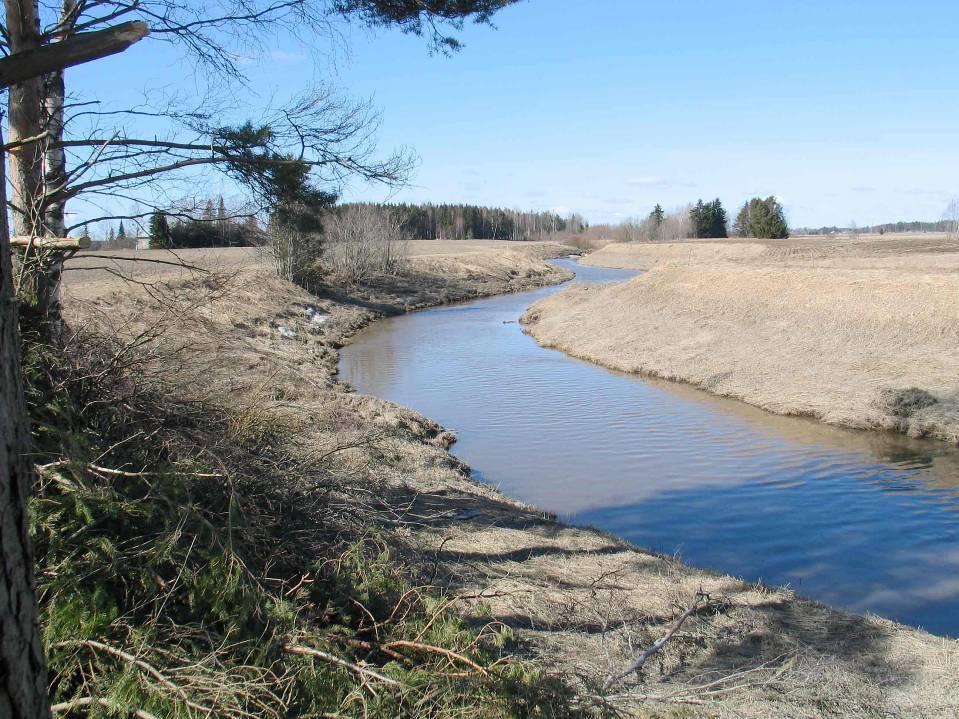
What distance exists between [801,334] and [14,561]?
75.2 ft

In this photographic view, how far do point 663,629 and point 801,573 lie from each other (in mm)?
3961

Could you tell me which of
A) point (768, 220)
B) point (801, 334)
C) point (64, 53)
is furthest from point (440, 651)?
point (768, 220)

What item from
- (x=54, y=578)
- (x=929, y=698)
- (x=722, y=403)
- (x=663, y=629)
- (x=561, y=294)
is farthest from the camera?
(x=561, y=294)

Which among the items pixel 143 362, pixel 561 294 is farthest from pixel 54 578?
pixel 561 294

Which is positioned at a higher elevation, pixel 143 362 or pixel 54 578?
pixel 143 362

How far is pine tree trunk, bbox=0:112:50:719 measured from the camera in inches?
85.2

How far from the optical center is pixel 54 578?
3.86 meters

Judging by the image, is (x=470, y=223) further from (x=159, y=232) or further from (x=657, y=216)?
(x=159, y=232)

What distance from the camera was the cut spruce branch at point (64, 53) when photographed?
7.64 feet

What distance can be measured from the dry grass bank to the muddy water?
0.96 m

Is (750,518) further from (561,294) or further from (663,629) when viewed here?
(561,294)

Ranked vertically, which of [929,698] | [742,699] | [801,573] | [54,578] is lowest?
[801,573]

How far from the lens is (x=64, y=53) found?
2.36 meters

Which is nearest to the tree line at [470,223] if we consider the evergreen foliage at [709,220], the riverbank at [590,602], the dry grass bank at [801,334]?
the evergreen foliage at [709,220]
